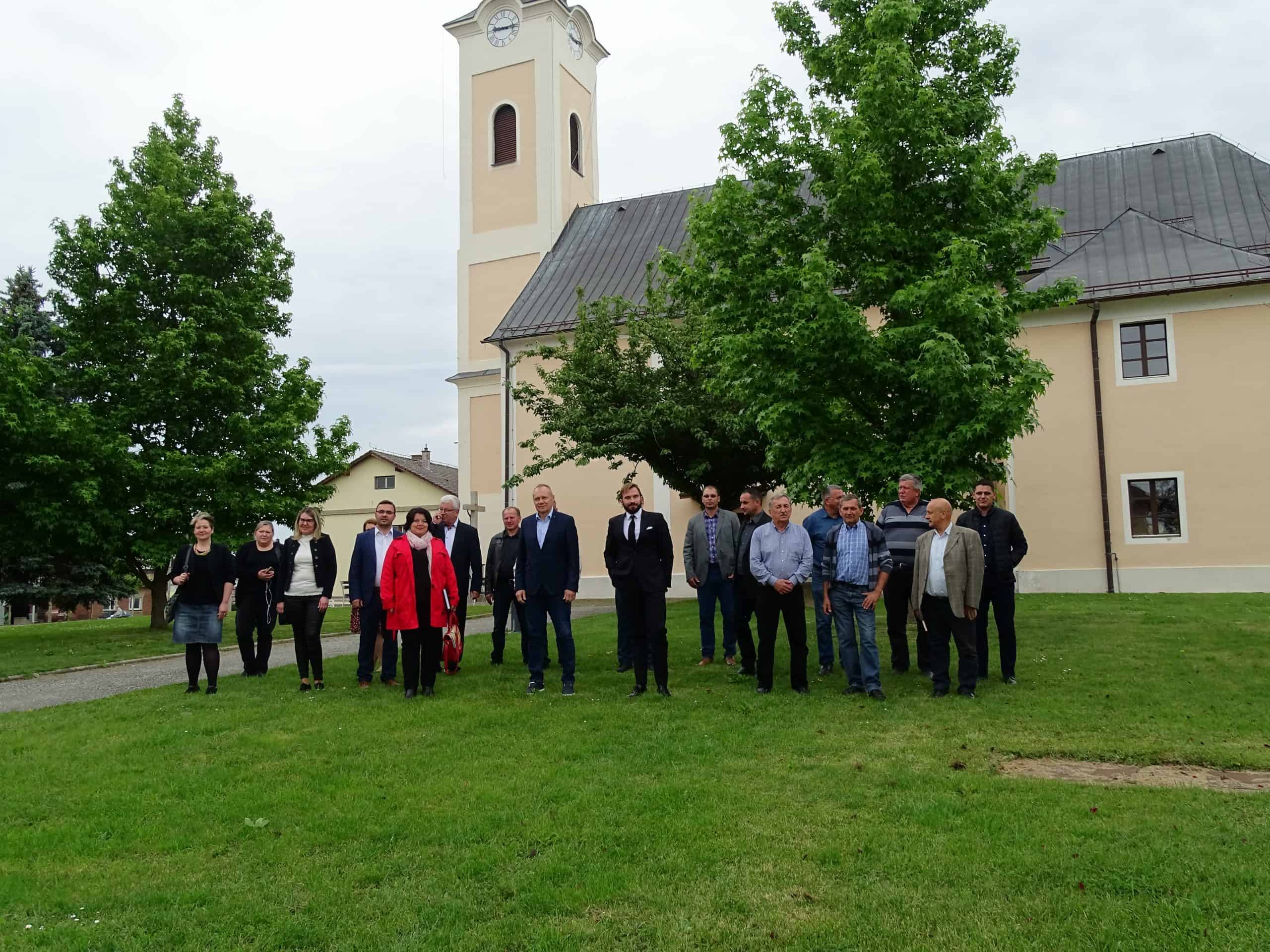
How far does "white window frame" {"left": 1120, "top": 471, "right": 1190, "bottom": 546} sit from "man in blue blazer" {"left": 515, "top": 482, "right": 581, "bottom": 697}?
61.4 ft

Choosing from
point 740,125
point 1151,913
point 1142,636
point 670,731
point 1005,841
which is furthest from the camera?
point 740,125

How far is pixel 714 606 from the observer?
1138 centimetres

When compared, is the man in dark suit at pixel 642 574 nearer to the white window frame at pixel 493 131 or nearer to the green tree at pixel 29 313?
the green tree at pixel 29 313

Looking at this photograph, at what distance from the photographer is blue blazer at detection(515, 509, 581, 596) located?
9.64 metres

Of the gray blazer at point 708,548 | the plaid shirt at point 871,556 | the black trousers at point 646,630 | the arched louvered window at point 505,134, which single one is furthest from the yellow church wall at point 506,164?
the plaid shirt at point 871,556

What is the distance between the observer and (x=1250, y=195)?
86.1ft

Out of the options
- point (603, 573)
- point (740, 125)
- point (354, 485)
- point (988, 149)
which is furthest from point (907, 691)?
point (354, 485)

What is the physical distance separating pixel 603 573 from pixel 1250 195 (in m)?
20.3

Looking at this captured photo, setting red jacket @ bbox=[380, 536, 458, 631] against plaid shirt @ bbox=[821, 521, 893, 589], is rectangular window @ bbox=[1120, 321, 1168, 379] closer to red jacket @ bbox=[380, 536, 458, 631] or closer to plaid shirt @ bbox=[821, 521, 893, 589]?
plaid shirt @ bbox=[821, 521, 893, 589]

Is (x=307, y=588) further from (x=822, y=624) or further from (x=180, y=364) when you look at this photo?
(x=180, y=364)

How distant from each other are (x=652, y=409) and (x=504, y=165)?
20488 millimetres

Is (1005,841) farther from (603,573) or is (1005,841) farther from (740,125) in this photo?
(603,573)

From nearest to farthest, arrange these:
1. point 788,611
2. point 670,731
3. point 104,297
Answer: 1. point 670,731
2. point 788,611
3. point 104,297

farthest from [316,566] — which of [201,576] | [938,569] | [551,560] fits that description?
[938,569]
